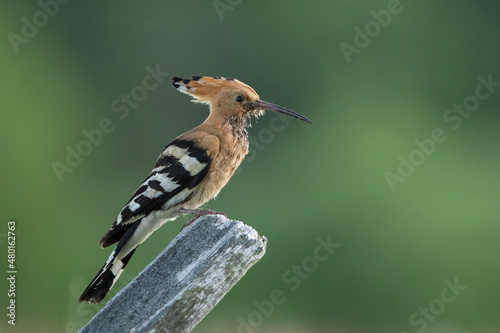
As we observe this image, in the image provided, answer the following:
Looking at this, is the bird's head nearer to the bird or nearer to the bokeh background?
the bird

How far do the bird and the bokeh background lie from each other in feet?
1.97

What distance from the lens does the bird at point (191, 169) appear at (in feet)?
8.36

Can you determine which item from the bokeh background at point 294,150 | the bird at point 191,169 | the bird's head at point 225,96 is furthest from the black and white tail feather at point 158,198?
the bokeh background at point 294,150

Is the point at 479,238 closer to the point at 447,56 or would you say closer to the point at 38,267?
the point at 38,267

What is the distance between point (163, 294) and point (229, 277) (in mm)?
136

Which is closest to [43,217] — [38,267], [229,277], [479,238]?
[38,267]

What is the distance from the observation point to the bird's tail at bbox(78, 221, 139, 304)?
2113 millimetres

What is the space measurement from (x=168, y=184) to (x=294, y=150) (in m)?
5.13

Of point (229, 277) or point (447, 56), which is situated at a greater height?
point (447, 56)

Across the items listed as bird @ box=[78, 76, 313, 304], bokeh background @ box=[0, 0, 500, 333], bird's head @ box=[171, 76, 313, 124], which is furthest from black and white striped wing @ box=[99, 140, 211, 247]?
bokeh background @ box=[0, 0, 500, 333]

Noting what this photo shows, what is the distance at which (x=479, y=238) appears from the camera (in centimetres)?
557

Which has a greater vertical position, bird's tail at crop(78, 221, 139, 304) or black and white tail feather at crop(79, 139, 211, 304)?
black and white tail feather at crop(79, 139, 211, 304)

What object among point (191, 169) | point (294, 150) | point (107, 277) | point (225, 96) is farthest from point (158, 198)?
point (294, 150)

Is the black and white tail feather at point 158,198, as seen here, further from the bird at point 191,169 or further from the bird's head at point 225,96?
the bird's head at point 225,96
